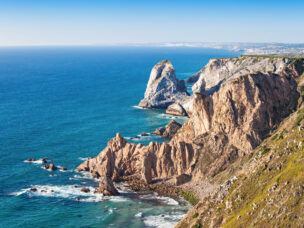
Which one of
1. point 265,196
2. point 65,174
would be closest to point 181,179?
point 65,174

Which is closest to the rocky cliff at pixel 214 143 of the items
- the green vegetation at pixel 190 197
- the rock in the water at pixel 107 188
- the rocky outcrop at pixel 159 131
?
the green vegetation at pixel 190 197

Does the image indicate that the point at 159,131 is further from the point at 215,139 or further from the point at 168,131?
the point at 215,139

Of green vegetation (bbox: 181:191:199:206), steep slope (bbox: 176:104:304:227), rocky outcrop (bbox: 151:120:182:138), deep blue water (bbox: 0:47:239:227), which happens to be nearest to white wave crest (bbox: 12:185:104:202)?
deep blue water (bbox: 0:47:239:227)

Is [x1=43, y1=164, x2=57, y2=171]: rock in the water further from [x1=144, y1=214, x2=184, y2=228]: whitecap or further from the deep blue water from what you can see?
[x1=144, y1=214, x2=184, y2=228]: whitecap

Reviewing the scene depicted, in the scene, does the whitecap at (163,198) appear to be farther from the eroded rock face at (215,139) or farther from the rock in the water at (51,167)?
the rock in the water at (51,167)

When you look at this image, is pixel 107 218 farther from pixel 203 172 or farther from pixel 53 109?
pixel 53 109

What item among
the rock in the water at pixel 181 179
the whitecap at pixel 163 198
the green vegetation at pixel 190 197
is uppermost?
the rock in the water at pixel 181 179
